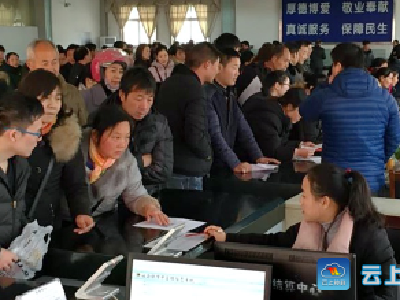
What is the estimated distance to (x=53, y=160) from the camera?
2.37 m

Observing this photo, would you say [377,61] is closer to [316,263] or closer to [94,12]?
[316,263]

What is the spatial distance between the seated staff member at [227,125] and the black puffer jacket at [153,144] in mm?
533

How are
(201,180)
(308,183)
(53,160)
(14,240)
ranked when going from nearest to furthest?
(308,183)
(14,240)
(53,160)
(201,180)

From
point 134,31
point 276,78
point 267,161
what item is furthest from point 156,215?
point 134,31

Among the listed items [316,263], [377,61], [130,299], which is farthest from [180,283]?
[377,61]

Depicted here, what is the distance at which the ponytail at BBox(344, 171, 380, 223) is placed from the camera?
188 cm

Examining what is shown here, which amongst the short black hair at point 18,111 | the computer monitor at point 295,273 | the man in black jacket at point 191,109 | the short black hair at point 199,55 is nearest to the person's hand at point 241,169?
the man in black jacket at point 191,109

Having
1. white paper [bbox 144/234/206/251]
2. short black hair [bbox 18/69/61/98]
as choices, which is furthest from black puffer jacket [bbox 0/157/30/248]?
white paper [bbox 144/234/206/251]

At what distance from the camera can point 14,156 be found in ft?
7.03

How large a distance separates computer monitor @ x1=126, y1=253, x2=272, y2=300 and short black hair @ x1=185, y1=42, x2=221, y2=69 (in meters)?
1.96

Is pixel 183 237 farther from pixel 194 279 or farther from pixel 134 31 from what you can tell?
pixel 134 31

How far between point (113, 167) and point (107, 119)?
0.69ft

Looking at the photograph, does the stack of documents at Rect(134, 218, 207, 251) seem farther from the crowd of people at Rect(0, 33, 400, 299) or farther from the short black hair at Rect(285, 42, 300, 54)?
the short black hair at Rect(285, 42, 300, 54)

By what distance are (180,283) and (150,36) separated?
13535 mm
